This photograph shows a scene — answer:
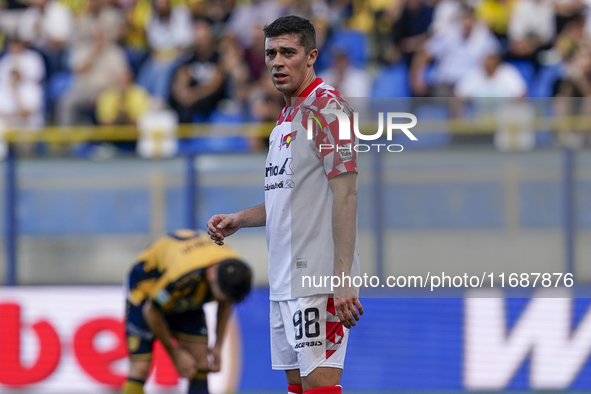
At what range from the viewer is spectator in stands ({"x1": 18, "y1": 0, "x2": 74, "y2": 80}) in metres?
11.1

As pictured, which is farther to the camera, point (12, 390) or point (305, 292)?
point (12, 390)

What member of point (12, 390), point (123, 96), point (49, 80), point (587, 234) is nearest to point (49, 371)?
point (12, 390)

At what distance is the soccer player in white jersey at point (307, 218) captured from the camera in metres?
3.60

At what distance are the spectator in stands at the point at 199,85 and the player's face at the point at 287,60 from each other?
590cm

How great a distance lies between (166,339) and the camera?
5.96 meters

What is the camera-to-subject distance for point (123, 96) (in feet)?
32.8

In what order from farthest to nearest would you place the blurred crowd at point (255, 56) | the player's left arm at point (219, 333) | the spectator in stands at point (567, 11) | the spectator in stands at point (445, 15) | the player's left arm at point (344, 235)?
the spectator in stands at point (445, 15), the spectator in stands at point (567, 11), the blurred crowd at point (255, 56), the player's left arm at point (219, 333), the player's left arm at point (344, 235)

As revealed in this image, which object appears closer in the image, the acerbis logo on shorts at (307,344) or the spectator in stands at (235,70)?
the acerbis logo on shorts at (307,344)

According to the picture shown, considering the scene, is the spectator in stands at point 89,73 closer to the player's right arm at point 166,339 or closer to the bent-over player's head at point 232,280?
the player's right arm at point 166,339

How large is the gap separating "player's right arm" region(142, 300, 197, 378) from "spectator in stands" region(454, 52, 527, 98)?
4605 millimetres

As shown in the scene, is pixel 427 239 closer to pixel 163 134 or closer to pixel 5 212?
pixel 163 134

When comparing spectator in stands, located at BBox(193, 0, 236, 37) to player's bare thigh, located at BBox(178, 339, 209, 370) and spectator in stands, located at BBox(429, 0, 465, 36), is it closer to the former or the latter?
spectator in stands, located at BBox(429, 0, 465, 36)

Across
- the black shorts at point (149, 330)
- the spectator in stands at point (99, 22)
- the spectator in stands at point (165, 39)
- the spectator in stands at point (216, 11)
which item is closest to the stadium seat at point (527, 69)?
the spectator in stands at point (216, 11)

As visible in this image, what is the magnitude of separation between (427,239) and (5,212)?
4.07m
